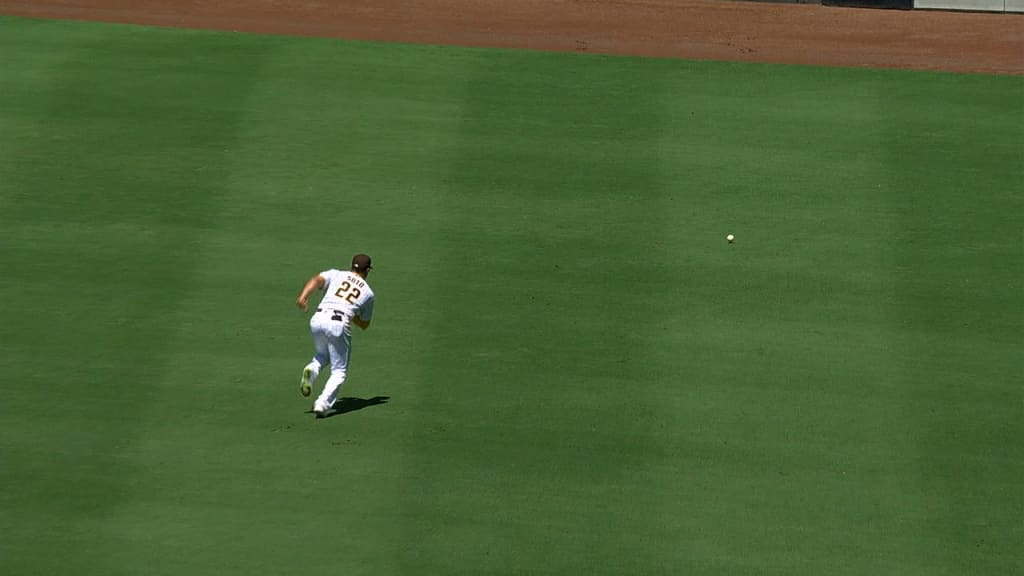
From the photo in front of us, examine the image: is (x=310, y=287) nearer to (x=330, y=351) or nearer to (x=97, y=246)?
(x=330, y=351)

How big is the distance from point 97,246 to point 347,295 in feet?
16.0

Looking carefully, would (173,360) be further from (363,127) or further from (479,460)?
(363,127)

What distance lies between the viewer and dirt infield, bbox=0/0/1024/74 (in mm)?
27188

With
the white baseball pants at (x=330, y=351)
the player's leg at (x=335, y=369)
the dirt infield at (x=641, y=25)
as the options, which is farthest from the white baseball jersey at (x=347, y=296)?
the dirt infield at (x=641, y=25)

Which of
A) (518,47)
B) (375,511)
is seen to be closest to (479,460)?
(375,511)

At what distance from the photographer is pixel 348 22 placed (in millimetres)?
27891

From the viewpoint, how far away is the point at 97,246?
71.7 feet

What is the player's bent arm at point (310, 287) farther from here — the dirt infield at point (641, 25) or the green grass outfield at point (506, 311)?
the dirt infield at point (641, 25)

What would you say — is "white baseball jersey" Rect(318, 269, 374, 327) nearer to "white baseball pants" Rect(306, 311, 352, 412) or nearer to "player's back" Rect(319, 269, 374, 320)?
"player's back" Rect(319, 269, 374, 320)

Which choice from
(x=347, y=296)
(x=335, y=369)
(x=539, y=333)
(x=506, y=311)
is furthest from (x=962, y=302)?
(x=335, y=369)

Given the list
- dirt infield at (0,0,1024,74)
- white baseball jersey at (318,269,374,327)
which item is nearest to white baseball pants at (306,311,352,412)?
white baseball jersey at (318,269,374,327)

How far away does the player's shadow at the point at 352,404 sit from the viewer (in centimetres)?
1908

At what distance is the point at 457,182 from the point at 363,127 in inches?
81.4

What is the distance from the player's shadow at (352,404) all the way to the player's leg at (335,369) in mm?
333
